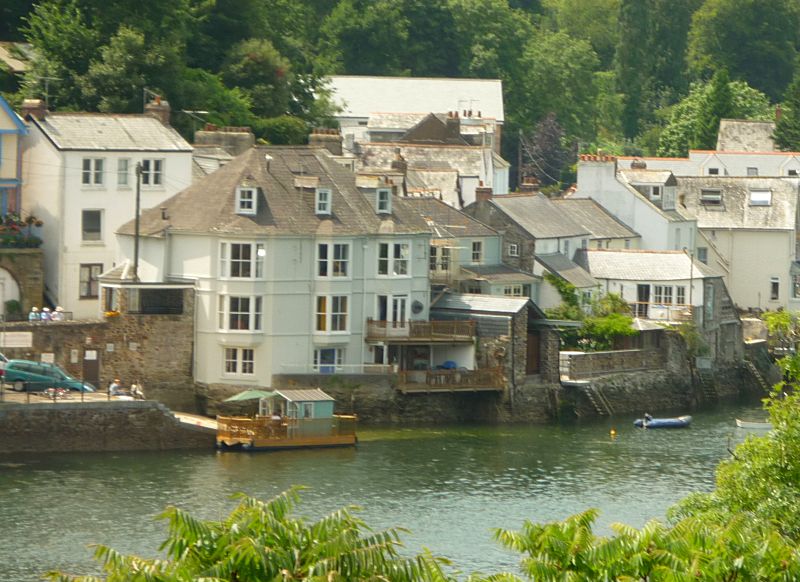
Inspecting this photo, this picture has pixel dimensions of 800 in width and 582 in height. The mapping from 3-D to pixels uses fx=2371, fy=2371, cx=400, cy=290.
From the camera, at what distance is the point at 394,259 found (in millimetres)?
92562

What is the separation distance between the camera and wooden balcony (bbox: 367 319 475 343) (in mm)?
91688

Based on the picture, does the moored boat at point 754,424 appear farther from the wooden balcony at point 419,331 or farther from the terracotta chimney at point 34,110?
the terracotta chimney at point 34,110

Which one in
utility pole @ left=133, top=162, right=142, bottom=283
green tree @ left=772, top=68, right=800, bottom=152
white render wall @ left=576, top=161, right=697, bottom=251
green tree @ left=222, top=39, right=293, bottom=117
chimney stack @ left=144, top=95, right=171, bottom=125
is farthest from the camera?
green tree @ left=772, top=68, right=800, bottom=152

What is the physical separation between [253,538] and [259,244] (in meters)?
51.4

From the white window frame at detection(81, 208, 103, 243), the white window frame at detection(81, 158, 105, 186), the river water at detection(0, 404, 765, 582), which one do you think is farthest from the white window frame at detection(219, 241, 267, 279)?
the white window frame at detection(81, 158, 105, 186)

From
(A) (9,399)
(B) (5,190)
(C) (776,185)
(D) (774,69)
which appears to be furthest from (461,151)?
(D) (774,69)

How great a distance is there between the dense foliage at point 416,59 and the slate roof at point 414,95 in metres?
2.42

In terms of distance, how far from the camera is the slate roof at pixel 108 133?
95312mm

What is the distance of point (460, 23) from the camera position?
165500mm

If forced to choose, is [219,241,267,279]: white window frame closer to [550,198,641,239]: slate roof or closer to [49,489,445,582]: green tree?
[550,198,641,239]: slate roof

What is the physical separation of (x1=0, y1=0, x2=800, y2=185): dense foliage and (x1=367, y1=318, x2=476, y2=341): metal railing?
73.7 ft

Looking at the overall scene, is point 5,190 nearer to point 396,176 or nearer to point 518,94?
point 396,176

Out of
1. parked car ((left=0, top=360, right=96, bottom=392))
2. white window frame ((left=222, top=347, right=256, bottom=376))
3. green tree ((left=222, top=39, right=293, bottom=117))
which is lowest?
parked car ((left=0, top=360, right=96, bottom=392))

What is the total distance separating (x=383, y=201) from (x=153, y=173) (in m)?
10.2
